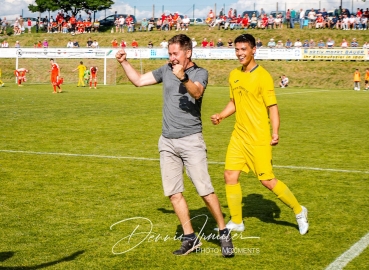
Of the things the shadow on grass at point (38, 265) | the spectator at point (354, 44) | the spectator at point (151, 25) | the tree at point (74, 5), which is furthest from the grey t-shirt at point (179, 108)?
the tree at point (74, 5)

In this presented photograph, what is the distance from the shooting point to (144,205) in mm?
7879

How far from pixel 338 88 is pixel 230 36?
1365 centimetres

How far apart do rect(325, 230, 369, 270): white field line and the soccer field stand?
0.03 feet

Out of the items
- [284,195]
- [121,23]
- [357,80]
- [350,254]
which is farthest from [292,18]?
[350,254]

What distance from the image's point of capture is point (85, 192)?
8602 mm

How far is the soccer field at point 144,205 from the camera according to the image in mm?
5785

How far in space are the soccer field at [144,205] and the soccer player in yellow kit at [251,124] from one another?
59 centimetres

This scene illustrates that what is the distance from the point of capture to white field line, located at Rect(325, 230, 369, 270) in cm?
554

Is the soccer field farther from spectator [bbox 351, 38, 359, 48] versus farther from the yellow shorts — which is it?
spectator [bbox 351, 38, 359, 48]

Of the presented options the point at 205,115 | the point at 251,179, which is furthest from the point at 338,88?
the point at 251,179

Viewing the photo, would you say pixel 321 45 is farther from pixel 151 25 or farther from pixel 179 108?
pixel 179 108

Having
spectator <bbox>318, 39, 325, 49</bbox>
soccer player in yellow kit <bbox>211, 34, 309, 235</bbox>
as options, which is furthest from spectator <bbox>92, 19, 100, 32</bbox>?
soccer player in yellow kit <bbox>211, 34, 309, 235</bbox>

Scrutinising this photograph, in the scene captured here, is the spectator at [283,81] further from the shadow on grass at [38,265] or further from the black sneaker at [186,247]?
the shadow on grass at [38,265]

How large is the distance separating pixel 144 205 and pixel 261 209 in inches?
60.3
